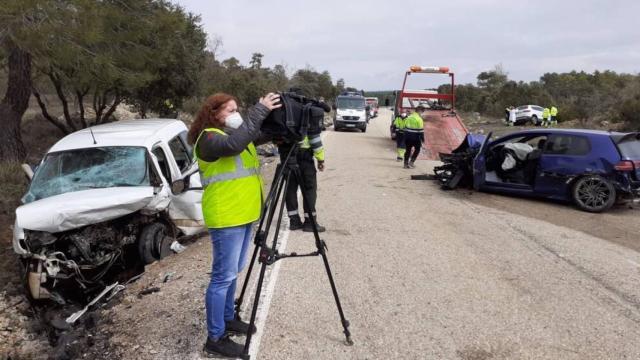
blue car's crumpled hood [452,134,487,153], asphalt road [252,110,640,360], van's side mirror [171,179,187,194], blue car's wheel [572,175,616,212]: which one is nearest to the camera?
asphalt road [252,110,640,360]

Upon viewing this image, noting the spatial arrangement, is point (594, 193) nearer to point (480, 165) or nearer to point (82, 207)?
point (480, 165)

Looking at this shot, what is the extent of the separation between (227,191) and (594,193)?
24.7 feet

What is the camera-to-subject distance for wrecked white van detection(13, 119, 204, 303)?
5.34 m

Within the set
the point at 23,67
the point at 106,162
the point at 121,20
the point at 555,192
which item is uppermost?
the point at 121,20

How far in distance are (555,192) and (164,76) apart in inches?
542

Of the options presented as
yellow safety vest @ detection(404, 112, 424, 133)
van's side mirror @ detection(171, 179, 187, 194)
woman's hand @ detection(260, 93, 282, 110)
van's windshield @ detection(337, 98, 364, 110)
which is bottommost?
van's side mirror @ detection(171, 179, 187, 194)

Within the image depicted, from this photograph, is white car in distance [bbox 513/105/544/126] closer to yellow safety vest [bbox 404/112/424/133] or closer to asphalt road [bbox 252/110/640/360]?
yellow safety vest [bbox 404/112/424/133]

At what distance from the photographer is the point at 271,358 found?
12.1 feet

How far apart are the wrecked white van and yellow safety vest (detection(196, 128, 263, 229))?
2.60 meters

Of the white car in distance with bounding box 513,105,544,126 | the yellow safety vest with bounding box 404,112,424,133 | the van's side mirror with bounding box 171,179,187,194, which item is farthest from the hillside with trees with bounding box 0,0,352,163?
the white car in distance with bounding box 513,105,544,126

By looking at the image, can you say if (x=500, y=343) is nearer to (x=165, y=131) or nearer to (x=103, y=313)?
(x=103, y=313)

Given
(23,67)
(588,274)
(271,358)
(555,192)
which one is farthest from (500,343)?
(23,67)

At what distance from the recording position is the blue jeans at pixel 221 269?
3.46 metres

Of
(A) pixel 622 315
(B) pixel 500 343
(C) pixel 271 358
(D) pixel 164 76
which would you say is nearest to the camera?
(C) pixel 271 358
